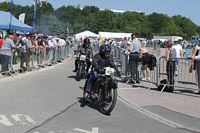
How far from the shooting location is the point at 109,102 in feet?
24.0

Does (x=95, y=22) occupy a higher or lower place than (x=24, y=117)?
higher

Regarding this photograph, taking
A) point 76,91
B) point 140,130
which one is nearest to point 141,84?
point 76,91

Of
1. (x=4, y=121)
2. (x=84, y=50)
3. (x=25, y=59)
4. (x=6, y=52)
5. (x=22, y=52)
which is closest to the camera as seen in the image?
(x=4, y=121)

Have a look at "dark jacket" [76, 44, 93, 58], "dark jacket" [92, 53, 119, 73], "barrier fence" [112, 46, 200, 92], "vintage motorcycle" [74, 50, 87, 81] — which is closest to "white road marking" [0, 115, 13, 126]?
"dark jacket" [92, 53, 119, 73]

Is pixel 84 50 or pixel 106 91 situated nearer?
pixel 106 91

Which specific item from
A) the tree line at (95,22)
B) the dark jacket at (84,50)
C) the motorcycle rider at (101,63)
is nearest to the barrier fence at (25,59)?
the dark jacket at (84,50)

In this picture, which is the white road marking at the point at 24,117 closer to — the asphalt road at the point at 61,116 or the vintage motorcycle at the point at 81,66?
the asphalt road at the point at 61,116

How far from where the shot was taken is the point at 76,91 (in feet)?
34.9

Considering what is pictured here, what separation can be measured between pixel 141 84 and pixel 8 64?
5.74 metres

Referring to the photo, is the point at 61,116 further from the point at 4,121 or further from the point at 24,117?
the point at 4,121

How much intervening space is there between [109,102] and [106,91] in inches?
10.3

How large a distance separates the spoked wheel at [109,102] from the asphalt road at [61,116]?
0.51 feet

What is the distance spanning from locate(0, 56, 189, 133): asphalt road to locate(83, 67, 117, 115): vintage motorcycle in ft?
0.78

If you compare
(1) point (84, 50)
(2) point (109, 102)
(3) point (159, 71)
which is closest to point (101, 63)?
(2) point (109, 102)
